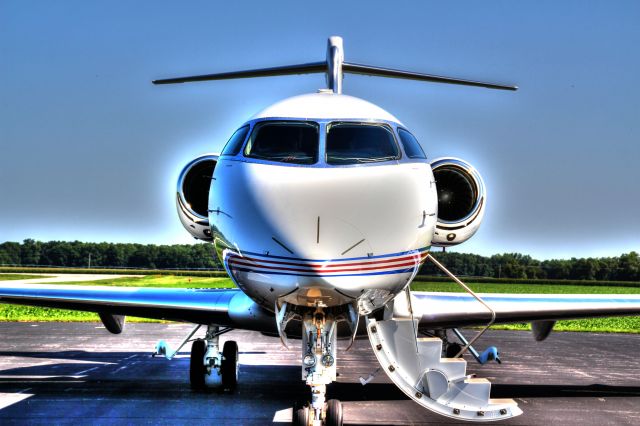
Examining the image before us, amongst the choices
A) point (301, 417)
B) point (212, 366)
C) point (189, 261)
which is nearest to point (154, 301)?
point (212, 366)

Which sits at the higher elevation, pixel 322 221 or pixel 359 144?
pixel 359 144

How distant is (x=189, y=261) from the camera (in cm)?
7819

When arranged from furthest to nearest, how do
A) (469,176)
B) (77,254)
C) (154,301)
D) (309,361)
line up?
(77,254) → (154,301) → (469,176) → (309,361)

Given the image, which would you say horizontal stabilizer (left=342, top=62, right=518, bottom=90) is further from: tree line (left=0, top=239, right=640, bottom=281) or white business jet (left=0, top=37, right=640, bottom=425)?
tree line (left=0, top=239, right=640, bottom=281)

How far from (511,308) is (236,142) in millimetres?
5477

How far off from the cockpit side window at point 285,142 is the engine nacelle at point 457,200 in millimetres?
3096

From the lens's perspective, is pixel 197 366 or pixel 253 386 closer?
pixel 197 366

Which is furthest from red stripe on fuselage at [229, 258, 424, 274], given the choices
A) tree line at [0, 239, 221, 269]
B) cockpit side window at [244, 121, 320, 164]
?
tree line at [0, 239, 221, 269]

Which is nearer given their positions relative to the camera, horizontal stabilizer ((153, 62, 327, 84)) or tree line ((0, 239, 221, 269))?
horizontal stabilizer ((153, 62, 327, 84))

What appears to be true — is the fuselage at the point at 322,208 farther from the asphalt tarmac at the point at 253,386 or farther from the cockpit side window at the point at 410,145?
the asphalt tarmac at the point at 253,386

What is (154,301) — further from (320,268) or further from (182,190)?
(320,268)

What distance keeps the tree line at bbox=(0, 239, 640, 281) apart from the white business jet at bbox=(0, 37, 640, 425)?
132ft

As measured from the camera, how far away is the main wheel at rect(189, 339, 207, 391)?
11.0m

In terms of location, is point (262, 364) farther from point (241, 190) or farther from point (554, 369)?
point (241, 190)
